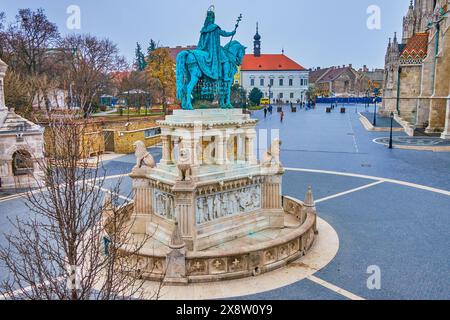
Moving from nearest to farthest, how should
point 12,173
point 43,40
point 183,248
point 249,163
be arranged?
1. point 183,248
2. point 249,163
3. point 12,173
4. point 43,40

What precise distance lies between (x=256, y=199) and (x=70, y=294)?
8114 millimetres

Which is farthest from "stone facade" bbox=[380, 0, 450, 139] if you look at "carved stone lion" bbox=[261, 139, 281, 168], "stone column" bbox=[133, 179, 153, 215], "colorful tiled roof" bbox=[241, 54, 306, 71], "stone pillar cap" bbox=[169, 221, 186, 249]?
"colorful tiled roof" bbox=[241, 54, 306, 71]

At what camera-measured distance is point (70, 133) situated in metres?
6.49

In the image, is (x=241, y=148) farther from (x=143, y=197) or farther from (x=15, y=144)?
(x=15, y=144)

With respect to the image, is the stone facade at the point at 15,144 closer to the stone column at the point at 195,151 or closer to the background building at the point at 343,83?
the stone column at the point at 195,151

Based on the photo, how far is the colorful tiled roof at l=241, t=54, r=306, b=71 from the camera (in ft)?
374

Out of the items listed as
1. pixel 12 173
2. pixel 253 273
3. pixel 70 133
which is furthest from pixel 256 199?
pixel 12 173

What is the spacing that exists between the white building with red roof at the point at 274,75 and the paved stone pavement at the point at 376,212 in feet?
276

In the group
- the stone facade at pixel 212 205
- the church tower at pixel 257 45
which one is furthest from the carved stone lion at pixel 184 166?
the church tower at pixel 257 45

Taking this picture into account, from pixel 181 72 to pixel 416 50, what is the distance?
152 ft

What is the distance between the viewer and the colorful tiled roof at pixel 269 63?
374 feet

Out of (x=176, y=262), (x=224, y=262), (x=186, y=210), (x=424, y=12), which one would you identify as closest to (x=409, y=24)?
(x=424, y=12)

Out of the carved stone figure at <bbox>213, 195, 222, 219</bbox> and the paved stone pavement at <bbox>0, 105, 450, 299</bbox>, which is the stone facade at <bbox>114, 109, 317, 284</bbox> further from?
the paved stone pavement at <bbox>0, 105, 450, 299</bbox>
